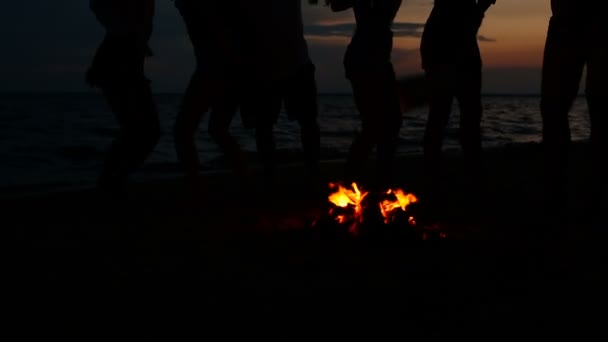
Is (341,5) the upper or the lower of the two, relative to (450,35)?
upper

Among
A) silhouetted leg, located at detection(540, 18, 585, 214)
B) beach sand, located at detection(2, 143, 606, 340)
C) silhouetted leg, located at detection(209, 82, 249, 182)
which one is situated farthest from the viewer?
silhouetted leg, located at detection(209, 82, 249, 182)

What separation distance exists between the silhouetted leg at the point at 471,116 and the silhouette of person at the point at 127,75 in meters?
2.85

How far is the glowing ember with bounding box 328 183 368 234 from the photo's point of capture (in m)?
4.71

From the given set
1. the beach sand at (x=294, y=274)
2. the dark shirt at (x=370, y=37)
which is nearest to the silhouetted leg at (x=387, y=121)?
the dark shirt at (x=370, y=37)

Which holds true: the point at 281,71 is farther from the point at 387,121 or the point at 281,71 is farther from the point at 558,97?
the point at 558,97

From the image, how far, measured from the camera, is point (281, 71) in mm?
6215

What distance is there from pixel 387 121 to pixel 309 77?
948 mm

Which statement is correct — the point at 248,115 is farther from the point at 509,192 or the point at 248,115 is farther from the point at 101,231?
the point at 509,192

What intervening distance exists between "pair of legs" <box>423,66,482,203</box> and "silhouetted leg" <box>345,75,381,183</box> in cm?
77

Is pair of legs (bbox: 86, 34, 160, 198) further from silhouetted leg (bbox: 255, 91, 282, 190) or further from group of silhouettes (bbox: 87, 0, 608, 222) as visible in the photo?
silhouetted leg (bbox: 255, 91, 282, 190)

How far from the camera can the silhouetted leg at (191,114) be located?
5844 mm

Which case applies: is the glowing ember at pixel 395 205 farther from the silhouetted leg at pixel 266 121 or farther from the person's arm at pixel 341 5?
the silhouetted leg at pixel 266 121

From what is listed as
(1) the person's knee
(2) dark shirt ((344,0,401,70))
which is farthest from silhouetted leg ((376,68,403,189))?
(1) the person's knee

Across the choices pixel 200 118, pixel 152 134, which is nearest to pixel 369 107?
pixel 200 118
